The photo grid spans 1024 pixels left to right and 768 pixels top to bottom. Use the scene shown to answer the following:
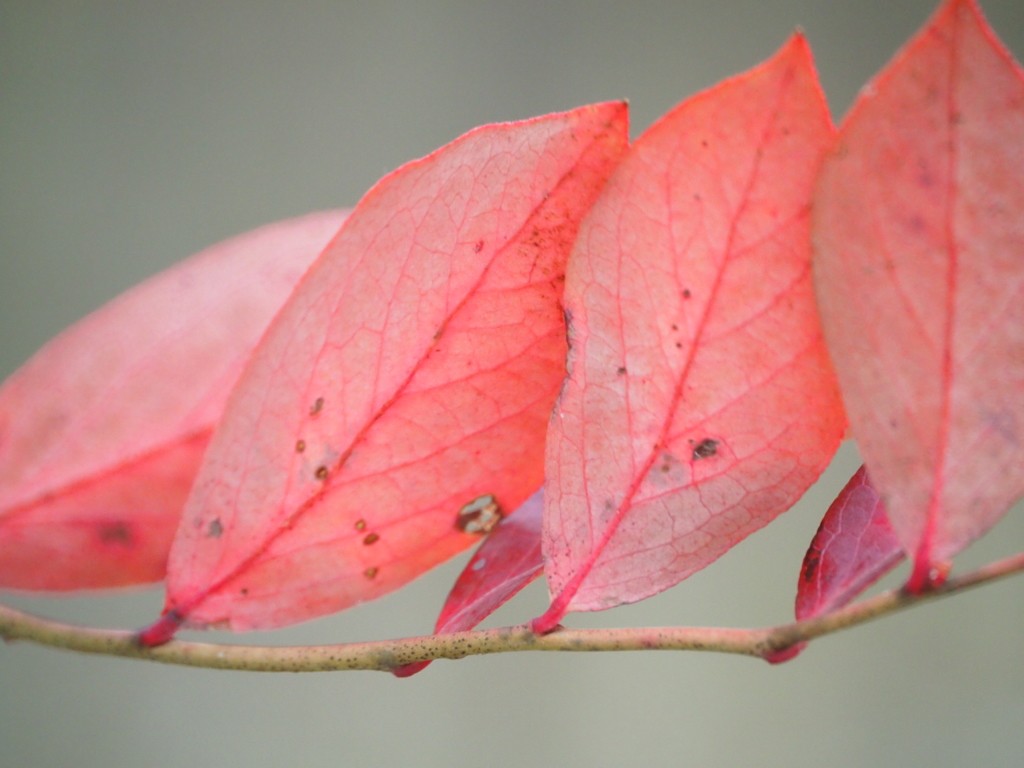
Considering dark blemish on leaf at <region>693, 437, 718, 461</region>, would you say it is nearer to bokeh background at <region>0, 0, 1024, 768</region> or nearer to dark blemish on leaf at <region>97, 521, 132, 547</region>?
dark blemish on leaf at <region>97, 521, 132, 547</region>

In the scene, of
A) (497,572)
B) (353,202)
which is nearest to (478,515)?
(497,572)

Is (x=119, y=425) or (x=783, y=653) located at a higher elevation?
(x=119, y=425)

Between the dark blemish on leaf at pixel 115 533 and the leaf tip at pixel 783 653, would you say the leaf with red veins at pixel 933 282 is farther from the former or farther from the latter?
the dark blemish on leaf at pixel 115 533

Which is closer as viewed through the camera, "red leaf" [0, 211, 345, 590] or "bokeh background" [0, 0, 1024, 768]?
"red leaf" [0, 211, 345, 590]

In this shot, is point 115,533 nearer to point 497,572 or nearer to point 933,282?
point 497,572

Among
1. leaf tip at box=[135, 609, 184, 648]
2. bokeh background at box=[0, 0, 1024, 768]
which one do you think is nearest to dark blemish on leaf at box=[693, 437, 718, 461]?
leaf tip at box=[135, 609, 184, 648]

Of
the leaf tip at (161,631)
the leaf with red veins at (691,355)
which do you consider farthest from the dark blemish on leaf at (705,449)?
the leaf tip at (161,631)

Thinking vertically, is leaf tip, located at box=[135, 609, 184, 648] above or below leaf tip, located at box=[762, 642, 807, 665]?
above
